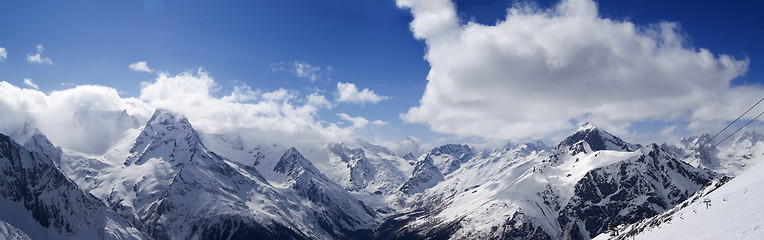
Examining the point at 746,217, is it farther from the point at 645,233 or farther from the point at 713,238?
the point at 645,233

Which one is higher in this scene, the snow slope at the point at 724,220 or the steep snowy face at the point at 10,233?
the steep snowy face at the point at 10,233

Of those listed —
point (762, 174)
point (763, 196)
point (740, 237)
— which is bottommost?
point (740, 237)

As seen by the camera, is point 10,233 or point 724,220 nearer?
point 724,220

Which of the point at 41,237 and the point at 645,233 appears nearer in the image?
the point at 645,233

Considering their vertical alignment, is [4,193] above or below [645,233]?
above

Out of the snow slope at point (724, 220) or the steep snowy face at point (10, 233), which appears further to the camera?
the steep snowy face at point (10, 233)

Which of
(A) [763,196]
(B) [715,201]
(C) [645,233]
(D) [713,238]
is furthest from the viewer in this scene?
(C) [645,233]

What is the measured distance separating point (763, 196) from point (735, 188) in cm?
1140

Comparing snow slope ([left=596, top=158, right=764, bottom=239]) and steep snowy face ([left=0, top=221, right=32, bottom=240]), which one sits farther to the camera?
steep snowy face ([left=0, top=221, right=32, bottom=240])

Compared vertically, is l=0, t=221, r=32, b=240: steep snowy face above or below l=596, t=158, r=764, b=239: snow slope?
above

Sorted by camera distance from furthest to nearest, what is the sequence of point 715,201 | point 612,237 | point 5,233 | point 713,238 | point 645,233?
1. point 5,233
2. point 612,237
3. point 645,233
4. point 715,201
5. point 713,238

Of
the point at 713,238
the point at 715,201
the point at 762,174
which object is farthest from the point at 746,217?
the point at 762,174

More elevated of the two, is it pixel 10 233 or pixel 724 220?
pixel 10 233

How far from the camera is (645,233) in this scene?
192ft
